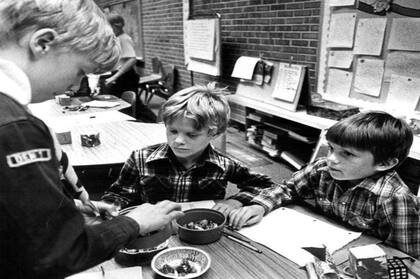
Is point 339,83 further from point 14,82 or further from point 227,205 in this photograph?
point 14,82

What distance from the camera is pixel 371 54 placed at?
3021 mm

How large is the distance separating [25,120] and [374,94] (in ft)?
9.82

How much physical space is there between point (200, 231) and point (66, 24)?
2.26 feet

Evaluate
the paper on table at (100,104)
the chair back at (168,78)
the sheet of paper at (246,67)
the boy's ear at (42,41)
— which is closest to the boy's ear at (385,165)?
the boy's ear at (42,41)

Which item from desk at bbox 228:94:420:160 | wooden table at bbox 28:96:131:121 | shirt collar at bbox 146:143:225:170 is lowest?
desk at bbox 228:94:420:160

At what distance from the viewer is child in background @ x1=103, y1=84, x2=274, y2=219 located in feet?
4.79

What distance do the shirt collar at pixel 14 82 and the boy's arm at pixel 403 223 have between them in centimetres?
111

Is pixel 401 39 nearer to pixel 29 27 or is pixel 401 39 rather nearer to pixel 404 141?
pixel 404 141

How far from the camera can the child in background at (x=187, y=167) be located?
1.46m

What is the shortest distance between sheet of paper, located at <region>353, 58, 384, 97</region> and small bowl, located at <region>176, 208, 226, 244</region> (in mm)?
2337

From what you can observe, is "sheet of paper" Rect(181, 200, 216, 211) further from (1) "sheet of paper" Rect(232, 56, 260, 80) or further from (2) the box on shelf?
(1) "sheet of paper" Rect(232, 56, 260, 80)

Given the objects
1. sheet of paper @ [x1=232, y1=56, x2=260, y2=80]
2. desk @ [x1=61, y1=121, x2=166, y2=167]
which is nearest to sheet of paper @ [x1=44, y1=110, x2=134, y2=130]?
desk @ [x1=61, y1=121, x2=166, y2=167]

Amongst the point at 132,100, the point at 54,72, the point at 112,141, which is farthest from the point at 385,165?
the point at 132,100

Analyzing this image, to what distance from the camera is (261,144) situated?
426cm
